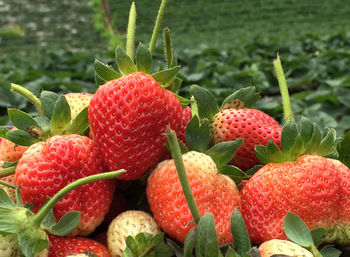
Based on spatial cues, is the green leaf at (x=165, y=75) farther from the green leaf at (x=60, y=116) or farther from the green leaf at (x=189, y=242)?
the green leaf at (x=189, y=242)

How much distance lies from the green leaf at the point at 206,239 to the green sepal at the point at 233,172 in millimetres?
185

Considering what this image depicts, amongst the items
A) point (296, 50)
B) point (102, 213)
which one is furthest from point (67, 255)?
point (296, 50)

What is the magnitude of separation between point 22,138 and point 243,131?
404mm

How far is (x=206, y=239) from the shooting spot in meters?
0.72

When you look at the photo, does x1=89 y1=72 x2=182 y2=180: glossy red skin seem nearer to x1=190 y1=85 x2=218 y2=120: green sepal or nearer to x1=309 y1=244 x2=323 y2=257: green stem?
x1=190 y1=85 x2=218 y2=120: green sepal

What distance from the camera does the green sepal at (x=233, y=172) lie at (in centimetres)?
90

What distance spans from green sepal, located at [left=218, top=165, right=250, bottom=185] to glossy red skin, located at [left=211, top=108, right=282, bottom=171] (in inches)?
2.9

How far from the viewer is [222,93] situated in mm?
3725

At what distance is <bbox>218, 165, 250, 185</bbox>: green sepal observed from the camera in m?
0.90

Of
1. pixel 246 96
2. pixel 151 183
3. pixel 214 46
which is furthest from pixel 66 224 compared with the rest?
pixel 214 46

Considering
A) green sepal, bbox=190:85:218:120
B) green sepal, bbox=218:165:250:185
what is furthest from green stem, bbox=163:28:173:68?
green sepal, bbox=218:165:250:185

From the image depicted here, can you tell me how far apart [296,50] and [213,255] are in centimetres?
565

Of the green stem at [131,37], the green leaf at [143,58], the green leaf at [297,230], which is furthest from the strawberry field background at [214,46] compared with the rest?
the green leaf at [297,230]

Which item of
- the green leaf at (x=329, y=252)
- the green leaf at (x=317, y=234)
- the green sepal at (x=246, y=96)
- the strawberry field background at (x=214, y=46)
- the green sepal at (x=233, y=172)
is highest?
the green sepal at (x=246, y=96)
